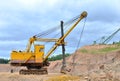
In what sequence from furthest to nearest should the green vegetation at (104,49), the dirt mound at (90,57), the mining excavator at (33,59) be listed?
the green vegetation at (104,49)
the dirt mound at (90,57)
the mining excavator at (33,59)

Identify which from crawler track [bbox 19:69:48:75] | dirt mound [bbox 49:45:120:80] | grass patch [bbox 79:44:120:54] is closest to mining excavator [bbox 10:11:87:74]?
crawler track [bbox 19:69:48:75]

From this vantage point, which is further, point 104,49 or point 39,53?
point 104,49

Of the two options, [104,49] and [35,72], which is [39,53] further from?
[104,49]

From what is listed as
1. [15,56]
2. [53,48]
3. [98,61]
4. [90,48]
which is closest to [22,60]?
[15,56]

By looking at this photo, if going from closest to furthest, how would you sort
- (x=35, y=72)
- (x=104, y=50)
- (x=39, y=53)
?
(x=35, y=72), (x=39, y=53), (x=104, y=50)

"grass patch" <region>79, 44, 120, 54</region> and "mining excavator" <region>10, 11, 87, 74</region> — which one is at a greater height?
"grass patch" <region>79, 44, 120, 54</region>

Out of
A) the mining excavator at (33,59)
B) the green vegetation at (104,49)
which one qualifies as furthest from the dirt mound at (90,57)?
the mining excavator at (33,59)

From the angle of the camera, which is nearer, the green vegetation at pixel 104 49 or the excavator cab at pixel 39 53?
the excavator cab at pixel 39 53

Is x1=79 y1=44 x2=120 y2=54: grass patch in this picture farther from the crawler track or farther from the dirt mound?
the crawler track

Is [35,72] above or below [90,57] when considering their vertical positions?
below

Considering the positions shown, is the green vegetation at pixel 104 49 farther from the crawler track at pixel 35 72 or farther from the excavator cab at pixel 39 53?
the crawler track at pixel 35 72

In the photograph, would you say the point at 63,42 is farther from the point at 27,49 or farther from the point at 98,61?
the point at 98,61

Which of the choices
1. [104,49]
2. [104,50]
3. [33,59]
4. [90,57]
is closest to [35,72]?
[33,59]

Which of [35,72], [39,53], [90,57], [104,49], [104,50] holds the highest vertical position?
[104,49]
